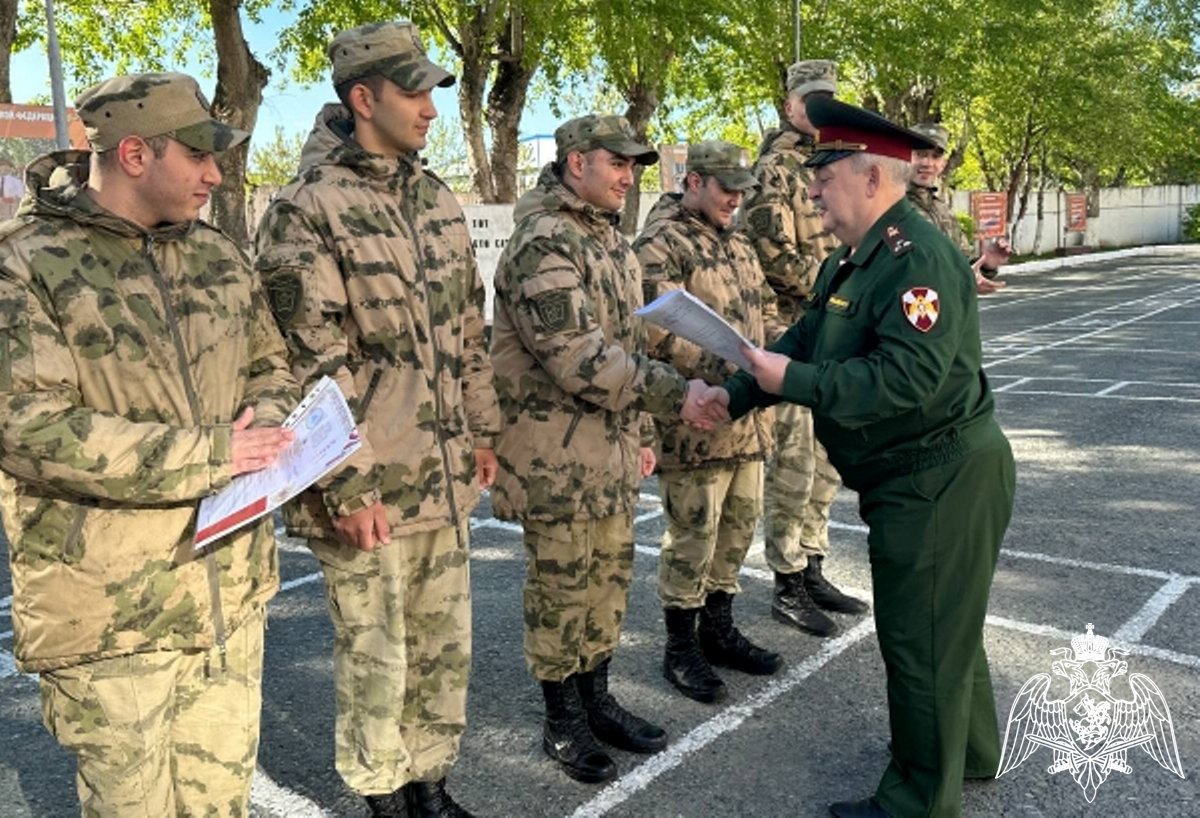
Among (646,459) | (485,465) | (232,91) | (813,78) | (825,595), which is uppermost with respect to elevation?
(232,91)

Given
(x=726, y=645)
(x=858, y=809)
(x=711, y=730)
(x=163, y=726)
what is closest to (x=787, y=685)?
(x=726, y=645)

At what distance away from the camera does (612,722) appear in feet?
12.0

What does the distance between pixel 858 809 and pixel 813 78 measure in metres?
3.44

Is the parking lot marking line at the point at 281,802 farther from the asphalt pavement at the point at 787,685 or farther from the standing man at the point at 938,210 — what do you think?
the standing man at the point at 938,210

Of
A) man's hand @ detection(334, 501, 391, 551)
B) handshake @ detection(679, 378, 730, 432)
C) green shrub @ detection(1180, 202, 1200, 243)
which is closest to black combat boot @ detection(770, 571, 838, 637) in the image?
handshake @ detection(679, 378, 730, 432)

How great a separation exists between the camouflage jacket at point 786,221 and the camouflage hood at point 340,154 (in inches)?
87.7

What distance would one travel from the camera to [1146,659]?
417cm

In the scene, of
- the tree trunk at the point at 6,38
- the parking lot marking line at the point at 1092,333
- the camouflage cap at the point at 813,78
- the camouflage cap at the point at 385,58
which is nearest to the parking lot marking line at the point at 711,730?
the camouflage cap at the point at 385,58

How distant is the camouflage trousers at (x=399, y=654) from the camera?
2.92 meters

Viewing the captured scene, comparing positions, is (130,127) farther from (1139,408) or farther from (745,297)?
(1139,408)

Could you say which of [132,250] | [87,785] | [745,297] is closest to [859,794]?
[745,297]

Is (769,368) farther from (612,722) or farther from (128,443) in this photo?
(128,443)

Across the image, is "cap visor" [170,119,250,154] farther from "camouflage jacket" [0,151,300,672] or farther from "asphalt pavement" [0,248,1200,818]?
"asphalt pavement" [0,248,1200,818]

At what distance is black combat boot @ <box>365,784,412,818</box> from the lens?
2986mm
